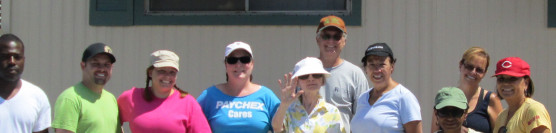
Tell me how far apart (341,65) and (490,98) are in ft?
3.15

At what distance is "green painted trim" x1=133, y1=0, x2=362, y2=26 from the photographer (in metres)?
5.27

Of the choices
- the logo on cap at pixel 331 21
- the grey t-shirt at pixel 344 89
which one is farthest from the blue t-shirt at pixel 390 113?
the logo on cap at pixel 331 21

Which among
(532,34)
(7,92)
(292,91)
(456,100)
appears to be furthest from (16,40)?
(532,34)

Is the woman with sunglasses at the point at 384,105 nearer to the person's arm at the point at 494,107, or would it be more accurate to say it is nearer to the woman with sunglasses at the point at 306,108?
the woman with sunglasses at the point at 306,108

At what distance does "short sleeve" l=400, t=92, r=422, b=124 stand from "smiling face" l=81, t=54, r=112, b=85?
1.76 m

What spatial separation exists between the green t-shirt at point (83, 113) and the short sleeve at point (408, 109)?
1683 mm

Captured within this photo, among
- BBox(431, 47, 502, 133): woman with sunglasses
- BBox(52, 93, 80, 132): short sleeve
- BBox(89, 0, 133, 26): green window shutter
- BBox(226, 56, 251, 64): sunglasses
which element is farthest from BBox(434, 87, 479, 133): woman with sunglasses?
BBox(89, 0, 133, 26): green window shutter

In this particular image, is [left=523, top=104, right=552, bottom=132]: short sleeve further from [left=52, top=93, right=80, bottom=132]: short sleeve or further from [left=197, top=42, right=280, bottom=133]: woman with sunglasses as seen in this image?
[left=52, top=93, right=80, bottom=132]: short sleeve

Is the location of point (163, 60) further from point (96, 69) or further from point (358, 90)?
point (358, 90)

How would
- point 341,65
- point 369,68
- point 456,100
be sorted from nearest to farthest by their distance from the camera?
point 456,100
point 369,68
point 341,65

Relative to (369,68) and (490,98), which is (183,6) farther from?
(490,98)

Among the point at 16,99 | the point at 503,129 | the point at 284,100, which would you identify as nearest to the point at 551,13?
the point at 503,129

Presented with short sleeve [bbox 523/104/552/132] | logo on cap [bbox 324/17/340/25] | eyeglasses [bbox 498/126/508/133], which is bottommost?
eyeglasses [bbox 498/126/508/133]

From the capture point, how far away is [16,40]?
A: 3.58 m
